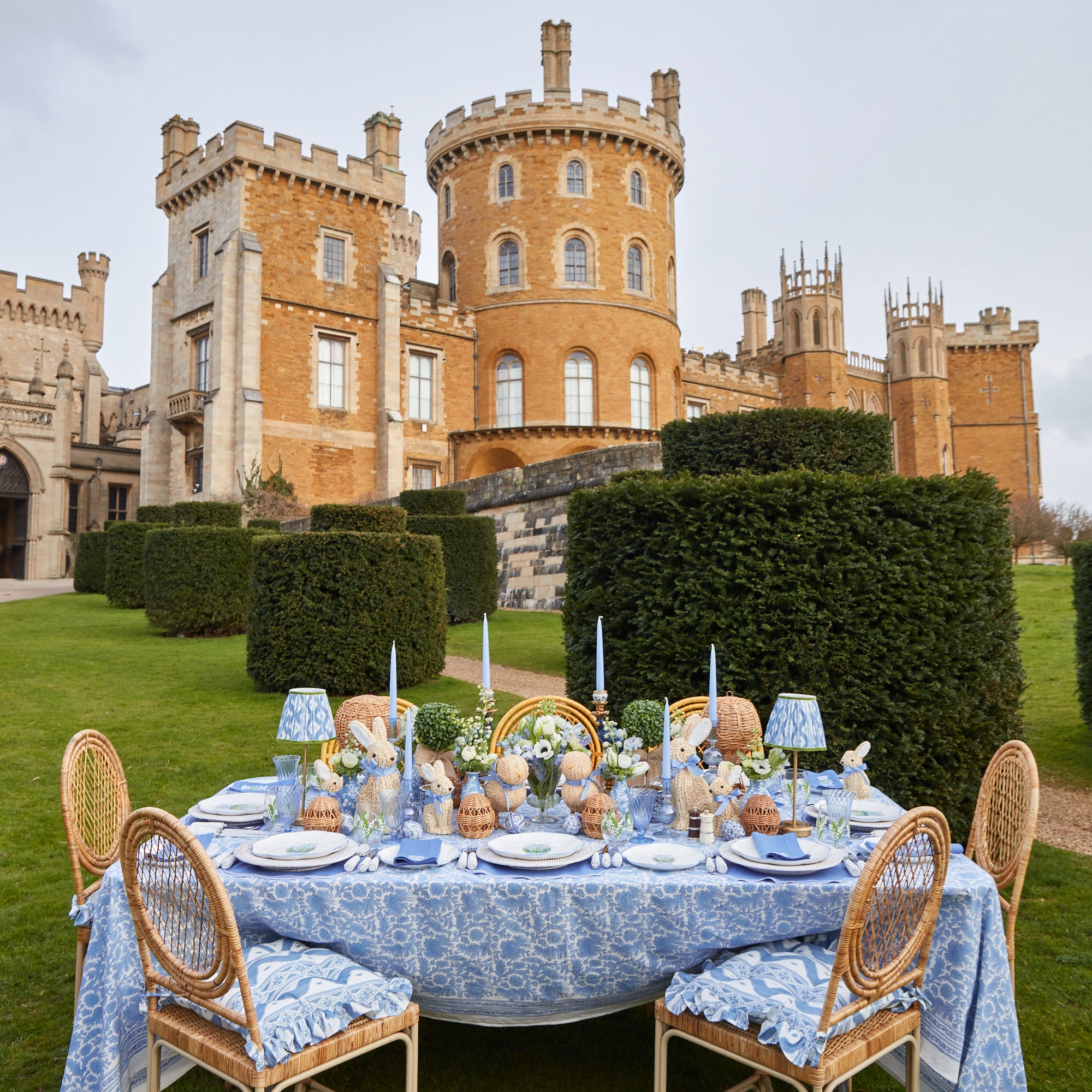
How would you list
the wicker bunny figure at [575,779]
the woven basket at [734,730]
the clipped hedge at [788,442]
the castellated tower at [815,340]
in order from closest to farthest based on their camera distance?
A: the wicker bunny figure at [575,779], the woven basket at [734,730], the clipped hedge at [788,442], the castellated tower at [815,340]

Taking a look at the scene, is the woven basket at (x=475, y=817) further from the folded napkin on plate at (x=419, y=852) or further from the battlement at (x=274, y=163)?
the battlement at (x=274, y=163)

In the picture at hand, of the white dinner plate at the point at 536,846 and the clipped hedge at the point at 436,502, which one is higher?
the clipped hedge at the point at 436,502

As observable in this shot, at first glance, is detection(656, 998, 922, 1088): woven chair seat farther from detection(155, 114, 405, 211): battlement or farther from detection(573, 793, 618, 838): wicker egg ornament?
detection(155, 114, 405, 211): battlement

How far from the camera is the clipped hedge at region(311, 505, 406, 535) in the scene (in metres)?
11.4

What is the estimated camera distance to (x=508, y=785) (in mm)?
3250

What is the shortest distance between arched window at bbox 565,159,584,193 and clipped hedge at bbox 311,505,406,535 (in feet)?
63.9

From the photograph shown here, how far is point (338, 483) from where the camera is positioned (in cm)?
2598

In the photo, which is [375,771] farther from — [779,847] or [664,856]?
[779,847]

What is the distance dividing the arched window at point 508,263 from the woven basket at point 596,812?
1049 inches

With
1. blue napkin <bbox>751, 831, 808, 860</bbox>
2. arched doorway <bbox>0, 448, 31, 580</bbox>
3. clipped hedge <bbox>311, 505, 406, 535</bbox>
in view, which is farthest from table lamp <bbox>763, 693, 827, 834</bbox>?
arched doorway <bbox>0, 448, 31, 580</bbox>

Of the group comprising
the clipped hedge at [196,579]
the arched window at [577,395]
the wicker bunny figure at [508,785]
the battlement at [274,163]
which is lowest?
the wicker bunny figure at [508,785]

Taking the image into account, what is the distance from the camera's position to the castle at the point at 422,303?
984 inches

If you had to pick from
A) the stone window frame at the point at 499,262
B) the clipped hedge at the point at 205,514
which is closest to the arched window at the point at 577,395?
the stone window frame at the point at 499,262

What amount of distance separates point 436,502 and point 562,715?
12774 mm
